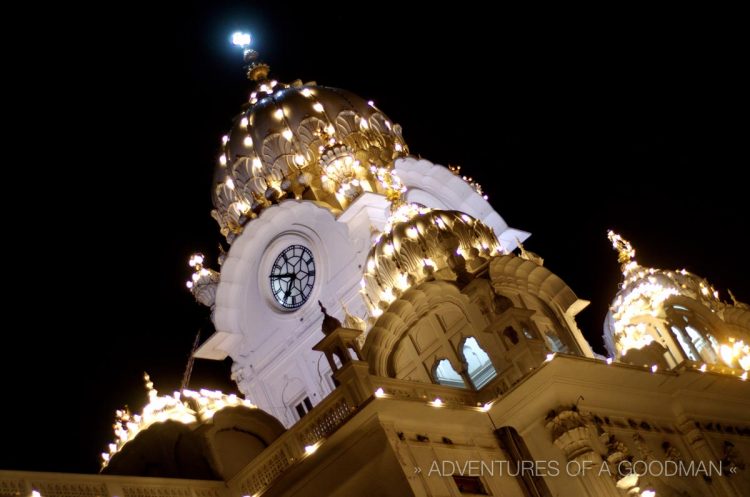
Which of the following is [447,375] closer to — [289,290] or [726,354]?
[289,290]

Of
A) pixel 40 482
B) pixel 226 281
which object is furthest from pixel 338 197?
pixel 40 482

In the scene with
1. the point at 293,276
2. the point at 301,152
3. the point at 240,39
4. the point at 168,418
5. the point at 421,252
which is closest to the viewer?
the point at 168,418

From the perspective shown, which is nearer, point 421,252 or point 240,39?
point 421,252

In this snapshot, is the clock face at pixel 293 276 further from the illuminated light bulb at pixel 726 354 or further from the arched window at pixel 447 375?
the illuminated light bulb at pixel 726 354

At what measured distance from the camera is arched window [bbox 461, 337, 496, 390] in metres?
29.2

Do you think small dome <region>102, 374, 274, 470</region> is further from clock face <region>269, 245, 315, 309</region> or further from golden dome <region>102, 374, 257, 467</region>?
clock face <region>269, 245, 315, 309</region>

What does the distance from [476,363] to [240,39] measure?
690 inches

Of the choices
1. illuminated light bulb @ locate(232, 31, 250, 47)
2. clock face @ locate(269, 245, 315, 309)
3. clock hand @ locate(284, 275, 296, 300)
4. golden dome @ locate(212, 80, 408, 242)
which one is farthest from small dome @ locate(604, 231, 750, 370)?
illuminated light bulb @ locate(232, 31, 250, 47)

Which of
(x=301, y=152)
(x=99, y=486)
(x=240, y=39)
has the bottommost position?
(x=99, y=486)

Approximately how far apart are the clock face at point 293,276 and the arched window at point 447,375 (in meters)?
6.57

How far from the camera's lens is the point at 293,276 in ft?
118

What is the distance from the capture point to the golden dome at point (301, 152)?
3525 cm

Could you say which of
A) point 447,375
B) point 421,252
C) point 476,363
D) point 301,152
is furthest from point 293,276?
point 476,363

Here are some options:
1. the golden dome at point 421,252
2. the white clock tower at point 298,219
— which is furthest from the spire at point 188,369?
the golden dome at point 421,252
